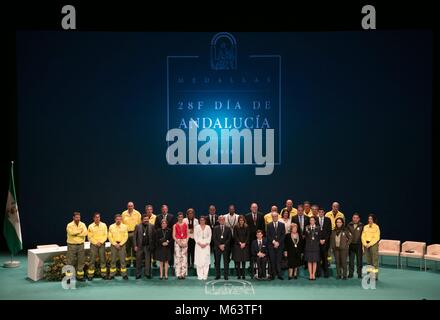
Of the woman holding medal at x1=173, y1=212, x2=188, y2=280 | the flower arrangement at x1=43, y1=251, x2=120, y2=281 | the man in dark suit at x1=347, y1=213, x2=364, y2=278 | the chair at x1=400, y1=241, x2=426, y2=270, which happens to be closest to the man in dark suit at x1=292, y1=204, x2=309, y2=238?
the man in dark suit at x1=347, y1=213, x2=364, y2=278

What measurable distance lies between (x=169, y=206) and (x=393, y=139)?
578cm

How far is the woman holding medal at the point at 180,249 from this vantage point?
43.7 feet

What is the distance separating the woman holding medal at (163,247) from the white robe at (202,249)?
562 millimetres

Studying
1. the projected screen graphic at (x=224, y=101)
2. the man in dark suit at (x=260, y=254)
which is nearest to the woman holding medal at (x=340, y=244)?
the man in dark suit at (x=260, y=254)

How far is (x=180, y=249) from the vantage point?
43.7 ft

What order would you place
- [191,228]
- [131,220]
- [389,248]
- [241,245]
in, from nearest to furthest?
[241,245]
[191,228]
[131,220]
[389,248]

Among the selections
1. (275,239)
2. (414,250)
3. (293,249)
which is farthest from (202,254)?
(414,250)

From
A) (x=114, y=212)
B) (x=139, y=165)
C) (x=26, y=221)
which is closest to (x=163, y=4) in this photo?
(x=139, y=165)

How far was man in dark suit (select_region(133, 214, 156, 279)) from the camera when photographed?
13.3 meters

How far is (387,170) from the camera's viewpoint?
53.5 feet

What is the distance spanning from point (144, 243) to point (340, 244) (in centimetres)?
395

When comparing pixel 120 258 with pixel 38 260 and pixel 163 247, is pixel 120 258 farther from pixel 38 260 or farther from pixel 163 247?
pixel 38 260

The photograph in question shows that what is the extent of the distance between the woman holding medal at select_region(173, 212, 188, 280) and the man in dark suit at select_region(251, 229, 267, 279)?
54.0 inches

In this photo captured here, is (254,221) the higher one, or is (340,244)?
(254,221)
